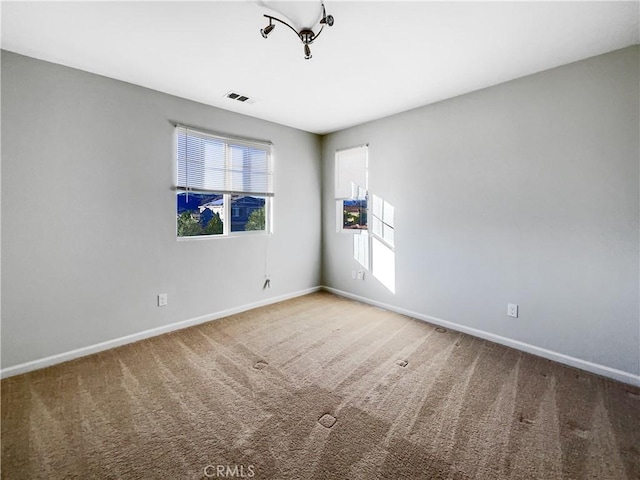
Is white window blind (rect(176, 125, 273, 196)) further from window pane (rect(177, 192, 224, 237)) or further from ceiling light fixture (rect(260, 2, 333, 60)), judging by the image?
ceiling light fixture (rect(260, 2, 333, 60))

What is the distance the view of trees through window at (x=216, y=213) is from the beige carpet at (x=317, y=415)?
1327mm

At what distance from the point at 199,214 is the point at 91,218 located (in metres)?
1.04

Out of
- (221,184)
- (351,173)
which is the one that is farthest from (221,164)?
(351,173)

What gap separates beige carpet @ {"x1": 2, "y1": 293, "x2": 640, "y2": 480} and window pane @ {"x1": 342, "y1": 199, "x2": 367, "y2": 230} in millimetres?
1832

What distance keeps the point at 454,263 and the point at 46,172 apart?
13.2ft

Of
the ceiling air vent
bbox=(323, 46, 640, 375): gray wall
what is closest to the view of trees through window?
the ceiling air vent

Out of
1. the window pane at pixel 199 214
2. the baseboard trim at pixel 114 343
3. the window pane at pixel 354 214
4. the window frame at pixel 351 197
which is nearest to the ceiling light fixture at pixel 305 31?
the window pane at pixel 199 214

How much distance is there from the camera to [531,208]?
2.66 metres

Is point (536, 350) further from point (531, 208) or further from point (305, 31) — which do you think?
point (305, 31)

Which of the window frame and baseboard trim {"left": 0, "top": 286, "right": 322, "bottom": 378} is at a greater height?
the window frame

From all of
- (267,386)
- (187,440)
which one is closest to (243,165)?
(267,386)

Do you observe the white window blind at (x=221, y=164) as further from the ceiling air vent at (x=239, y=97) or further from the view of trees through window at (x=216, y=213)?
the ceiling air vent at (x=239, y=97)

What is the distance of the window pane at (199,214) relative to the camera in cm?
327

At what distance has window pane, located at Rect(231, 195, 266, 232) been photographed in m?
3.72
